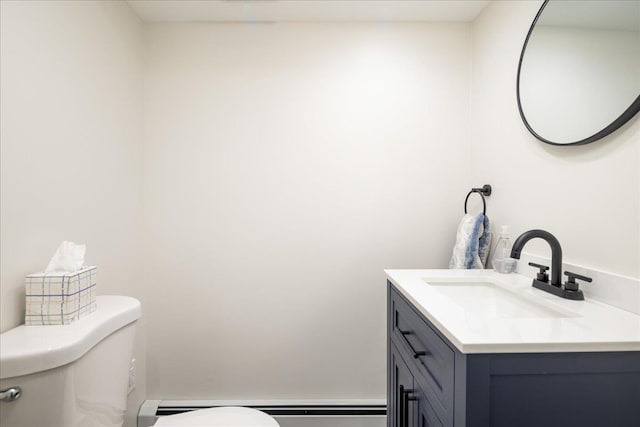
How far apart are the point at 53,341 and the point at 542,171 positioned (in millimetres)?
1660

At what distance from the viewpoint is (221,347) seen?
5.53 ft

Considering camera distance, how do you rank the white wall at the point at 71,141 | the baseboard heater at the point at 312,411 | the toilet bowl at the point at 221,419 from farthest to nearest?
the baseboard heater at the point at 312,411 → the toilet bowl at the point at 221,419 → the white wall at the point at 71,141

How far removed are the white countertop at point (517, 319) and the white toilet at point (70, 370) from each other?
3.08ft

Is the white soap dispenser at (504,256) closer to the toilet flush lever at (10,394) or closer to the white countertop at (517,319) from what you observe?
the white countertop at (517,319)

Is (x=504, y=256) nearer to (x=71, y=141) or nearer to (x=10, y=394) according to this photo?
(x=10, y=394)

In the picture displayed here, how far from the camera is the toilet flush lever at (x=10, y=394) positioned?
28.0 inches

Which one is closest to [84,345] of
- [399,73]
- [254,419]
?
[254,419]

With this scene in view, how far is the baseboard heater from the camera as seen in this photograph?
1.65 m

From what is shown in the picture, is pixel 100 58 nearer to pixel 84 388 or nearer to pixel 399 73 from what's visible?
pixel 84 388

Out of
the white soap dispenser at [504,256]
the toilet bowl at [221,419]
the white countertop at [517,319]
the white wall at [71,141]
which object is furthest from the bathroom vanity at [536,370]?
the white wall at [71,141]

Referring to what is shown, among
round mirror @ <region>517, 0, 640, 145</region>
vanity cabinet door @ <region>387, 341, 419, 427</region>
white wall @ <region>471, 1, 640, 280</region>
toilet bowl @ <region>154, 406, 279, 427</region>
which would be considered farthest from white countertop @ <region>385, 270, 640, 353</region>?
toilet bowl @ <region>154, 406, 279, 427</region>

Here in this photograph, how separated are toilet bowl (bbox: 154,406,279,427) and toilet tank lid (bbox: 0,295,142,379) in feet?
1.57

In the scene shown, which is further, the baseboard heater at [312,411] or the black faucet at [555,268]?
the baseboard heater at [312,411]

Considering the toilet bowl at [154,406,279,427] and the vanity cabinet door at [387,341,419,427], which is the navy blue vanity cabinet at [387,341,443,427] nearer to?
the vanity cabinet door at [387,341,419,427]
